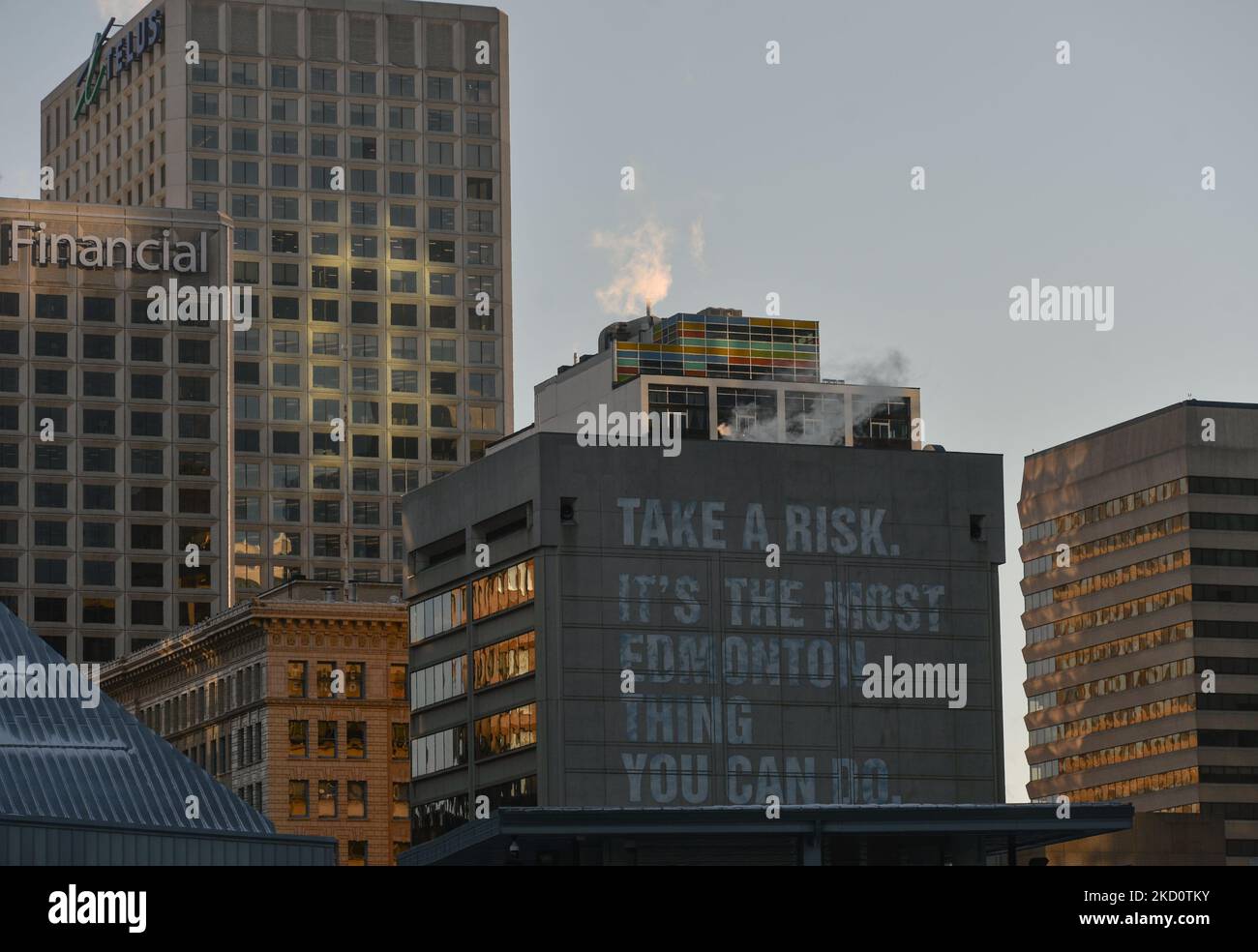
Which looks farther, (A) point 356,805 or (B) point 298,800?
(A) point 356,805

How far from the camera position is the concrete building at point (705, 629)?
152 metres

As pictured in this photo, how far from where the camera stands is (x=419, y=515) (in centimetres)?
16900

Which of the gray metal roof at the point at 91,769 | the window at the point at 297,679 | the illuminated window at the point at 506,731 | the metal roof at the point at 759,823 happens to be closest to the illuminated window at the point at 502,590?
the illuminated window at the point at 506,731

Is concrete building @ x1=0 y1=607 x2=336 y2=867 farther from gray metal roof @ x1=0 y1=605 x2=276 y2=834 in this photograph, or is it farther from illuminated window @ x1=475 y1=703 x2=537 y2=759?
illuminated window @ x1=475 y1=703 x2=537 y2=759

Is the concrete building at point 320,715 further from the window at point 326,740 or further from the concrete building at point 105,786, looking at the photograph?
the concrete building at point 105,786

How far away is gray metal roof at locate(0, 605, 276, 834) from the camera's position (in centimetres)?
7250
